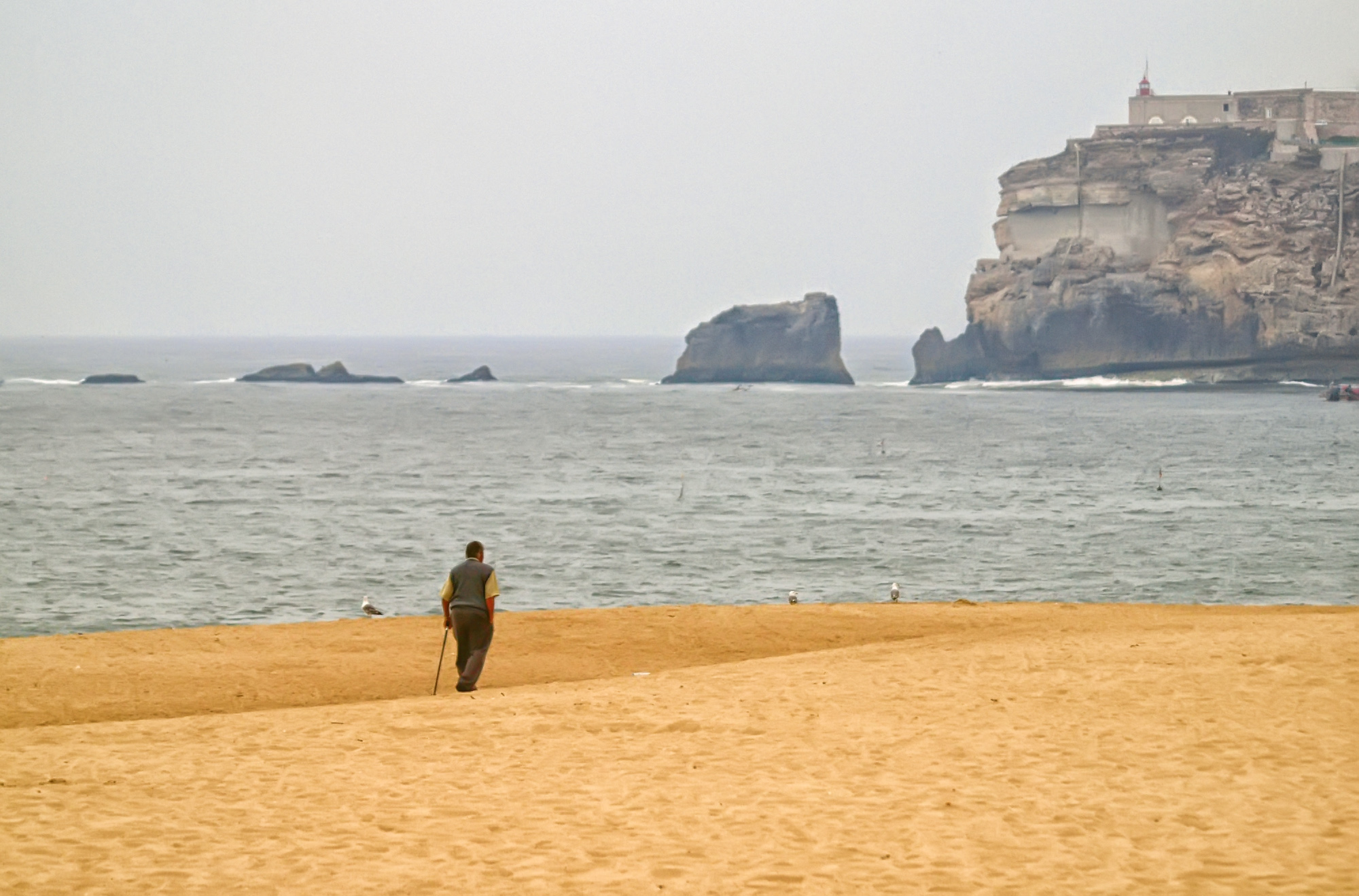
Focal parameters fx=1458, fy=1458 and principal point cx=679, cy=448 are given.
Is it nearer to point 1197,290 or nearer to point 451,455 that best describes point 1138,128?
point 1197,290

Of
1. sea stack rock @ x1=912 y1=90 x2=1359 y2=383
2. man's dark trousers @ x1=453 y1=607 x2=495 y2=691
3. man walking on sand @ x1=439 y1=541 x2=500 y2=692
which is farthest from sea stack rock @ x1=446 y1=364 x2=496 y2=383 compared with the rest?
man walking on sand @ x1=439 y1=541 x2=500 y2=692

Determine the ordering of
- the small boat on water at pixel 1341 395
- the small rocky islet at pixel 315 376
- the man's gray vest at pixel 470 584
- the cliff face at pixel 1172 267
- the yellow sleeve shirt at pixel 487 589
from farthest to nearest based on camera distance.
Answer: the small rocky islet at pixel 315 376 → the cliff face at pixel 1172 267 → the small boat on water at pixel 1341 395 → the yellow sleeve shirt at pixel 487 589 → the man's gray vest at pixel 470 584

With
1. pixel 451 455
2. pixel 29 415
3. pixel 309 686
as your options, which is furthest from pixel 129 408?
pixel 309 686

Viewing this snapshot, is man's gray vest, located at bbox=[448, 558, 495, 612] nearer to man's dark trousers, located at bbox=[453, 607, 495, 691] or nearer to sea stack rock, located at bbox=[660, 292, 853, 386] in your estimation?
man's dark trousers, located at bbox=[453, 607, 495, 691]

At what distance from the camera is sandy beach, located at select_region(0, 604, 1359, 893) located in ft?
27.3

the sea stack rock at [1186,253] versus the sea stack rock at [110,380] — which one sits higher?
the sea stack rock at [1186,253]

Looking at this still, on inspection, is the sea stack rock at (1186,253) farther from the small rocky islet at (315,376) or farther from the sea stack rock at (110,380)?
the sea stack rock at (110,380)

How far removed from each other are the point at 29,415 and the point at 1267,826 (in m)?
101

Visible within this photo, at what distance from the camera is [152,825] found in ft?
30.0

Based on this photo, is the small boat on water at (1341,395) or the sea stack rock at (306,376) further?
the sea stack rock at (306,376)

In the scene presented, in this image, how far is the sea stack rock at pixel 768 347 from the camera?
519ft

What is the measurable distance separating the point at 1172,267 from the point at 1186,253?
191cm

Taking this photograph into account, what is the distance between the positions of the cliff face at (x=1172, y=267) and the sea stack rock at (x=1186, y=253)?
15 cm

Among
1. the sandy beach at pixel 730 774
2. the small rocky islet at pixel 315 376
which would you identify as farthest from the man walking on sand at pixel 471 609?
the small rocky islet at pixel 315 376
